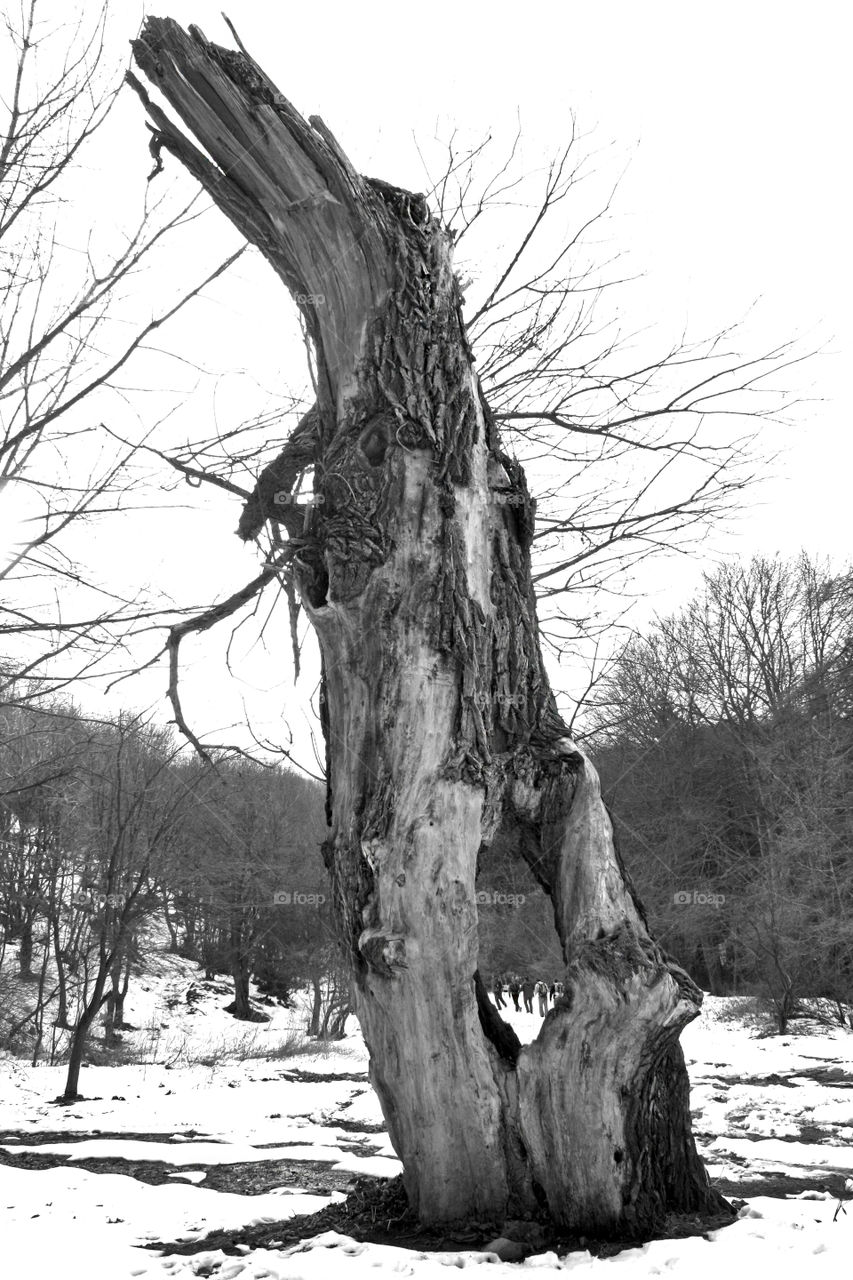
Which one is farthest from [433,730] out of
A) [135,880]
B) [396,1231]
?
[135,880]

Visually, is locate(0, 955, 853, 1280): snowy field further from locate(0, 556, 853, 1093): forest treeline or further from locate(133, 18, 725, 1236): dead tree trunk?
locate(0, 556, 853, 1093): forest treeline

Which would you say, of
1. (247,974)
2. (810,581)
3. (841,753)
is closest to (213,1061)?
(247,974)

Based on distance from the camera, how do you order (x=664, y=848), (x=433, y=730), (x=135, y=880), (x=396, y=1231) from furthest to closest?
(x=664, y=848) < (x=135, y=880) < (x=433, y=730) < (x=396, y=1231)

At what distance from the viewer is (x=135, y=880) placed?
13.3 m

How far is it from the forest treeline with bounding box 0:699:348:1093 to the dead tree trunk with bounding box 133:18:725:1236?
5.97m

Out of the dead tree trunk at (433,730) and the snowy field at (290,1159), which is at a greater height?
the dead tree trunk at (433,730)

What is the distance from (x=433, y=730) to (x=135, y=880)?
10720 millimetres

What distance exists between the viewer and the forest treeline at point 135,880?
1170cm

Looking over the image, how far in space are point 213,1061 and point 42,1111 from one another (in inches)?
248

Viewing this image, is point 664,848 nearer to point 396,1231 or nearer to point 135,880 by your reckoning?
point 135,880

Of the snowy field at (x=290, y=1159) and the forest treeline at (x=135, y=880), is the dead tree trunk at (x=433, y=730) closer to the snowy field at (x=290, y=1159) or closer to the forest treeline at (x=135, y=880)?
the snowy field at (x=290, y=1159)

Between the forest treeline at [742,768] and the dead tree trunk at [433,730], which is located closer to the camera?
the dead tree trunk at [433,730]

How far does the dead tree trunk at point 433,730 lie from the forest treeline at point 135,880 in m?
5.97

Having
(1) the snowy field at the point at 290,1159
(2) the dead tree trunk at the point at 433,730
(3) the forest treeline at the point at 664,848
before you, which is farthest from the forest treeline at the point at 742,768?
(2) the dead tree trunk at the point at 433,730
